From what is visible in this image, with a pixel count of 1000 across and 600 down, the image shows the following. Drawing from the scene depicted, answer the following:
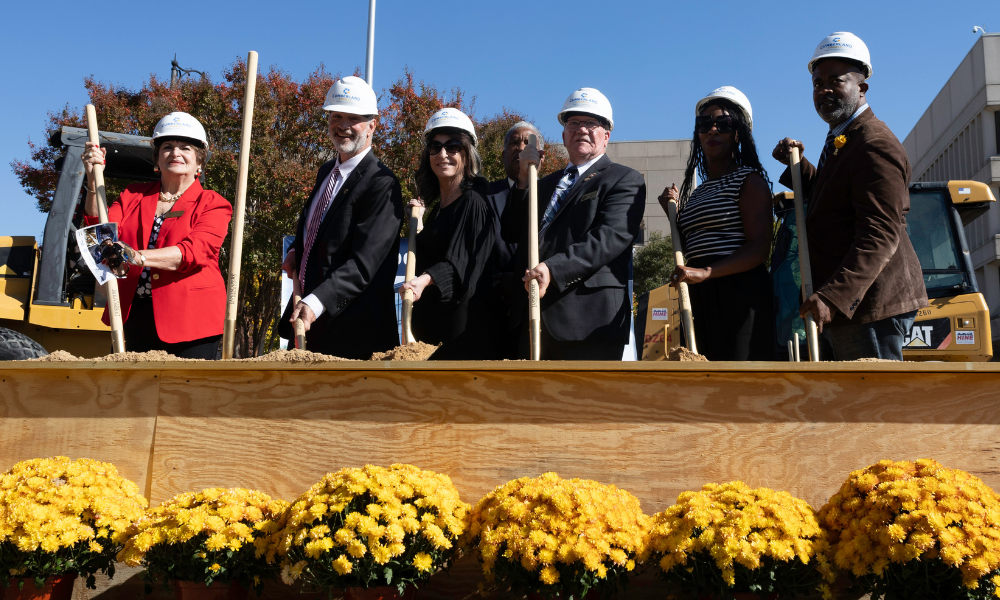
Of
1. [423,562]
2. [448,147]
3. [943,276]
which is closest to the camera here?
[423,562]

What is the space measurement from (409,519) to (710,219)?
200 cm

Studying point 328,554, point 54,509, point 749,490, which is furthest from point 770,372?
point 54,509

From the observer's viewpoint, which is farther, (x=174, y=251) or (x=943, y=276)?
(x=943, y=276)

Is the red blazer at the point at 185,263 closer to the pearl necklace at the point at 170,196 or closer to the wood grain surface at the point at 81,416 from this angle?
the pearl necklace at the point at 170,196

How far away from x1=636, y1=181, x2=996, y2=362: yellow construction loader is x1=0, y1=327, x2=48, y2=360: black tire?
211 inches

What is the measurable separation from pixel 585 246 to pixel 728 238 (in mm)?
694

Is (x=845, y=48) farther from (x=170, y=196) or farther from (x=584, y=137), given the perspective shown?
(x=170, y=196)

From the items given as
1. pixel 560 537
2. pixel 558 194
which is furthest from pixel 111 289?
pixel 560 537

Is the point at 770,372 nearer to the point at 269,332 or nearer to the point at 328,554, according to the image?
the point at 328,554

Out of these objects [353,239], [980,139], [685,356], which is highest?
[980,139]

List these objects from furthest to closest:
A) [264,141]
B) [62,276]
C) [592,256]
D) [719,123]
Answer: [264,141] < [62,276] < [719,123] < [592,256]

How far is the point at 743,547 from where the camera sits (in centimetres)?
211

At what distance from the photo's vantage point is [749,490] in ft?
7.61

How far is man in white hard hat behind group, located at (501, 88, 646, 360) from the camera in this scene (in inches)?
125
